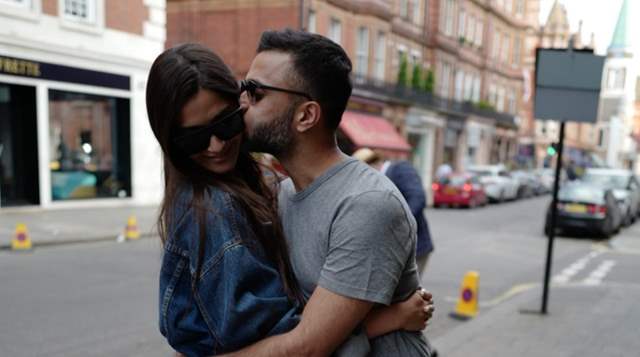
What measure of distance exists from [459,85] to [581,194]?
22677 millimetres

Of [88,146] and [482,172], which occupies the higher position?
[88,146]

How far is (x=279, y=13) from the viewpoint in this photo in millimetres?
20938

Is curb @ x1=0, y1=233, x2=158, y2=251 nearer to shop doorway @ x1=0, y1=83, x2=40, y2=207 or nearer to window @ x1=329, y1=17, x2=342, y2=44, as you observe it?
shop doorway @ x1=0, y1=83, x2=40, y2=207

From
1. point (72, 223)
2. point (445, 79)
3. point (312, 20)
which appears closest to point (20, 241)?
point (72, 223)

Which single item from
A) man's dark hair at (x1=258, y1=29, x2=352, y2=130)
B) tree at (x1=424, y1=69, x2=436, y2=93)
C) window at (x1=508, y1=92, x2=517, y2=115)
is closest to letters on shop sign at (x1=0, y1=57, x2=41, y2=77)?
man's dark hair at (x1=258, y1=29, x2=352, y2=130)

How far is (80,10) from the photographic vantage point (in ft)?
46.0

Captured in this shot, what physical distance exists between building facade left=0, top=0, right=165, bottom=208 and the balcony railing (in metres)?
8.11

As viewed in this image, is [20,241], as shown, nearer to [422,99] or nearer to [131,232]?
[131,232]

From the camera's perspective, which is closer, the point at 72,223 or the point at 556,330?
the point at 556,330

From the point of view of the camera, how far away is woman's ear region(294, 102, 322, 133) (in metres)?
1.56

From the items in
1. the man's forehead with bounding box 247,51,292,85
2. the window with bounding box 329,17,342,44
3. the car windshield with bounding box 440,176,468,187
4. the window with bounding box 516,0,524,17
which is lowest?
the car windshield with bounding box 440,176,468,187

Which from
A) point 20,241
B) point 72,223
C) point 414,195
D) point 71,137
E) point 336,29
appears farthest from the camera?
point 336,29

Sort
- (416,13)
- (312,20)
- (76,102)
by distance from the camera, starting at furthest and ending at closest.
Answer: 1. (416,13)
2. (312,20)
3. (76,102)

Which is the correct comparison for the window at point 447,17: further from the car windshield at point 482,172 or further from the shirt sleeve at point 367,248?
the shirt sleeve at point 367,248
